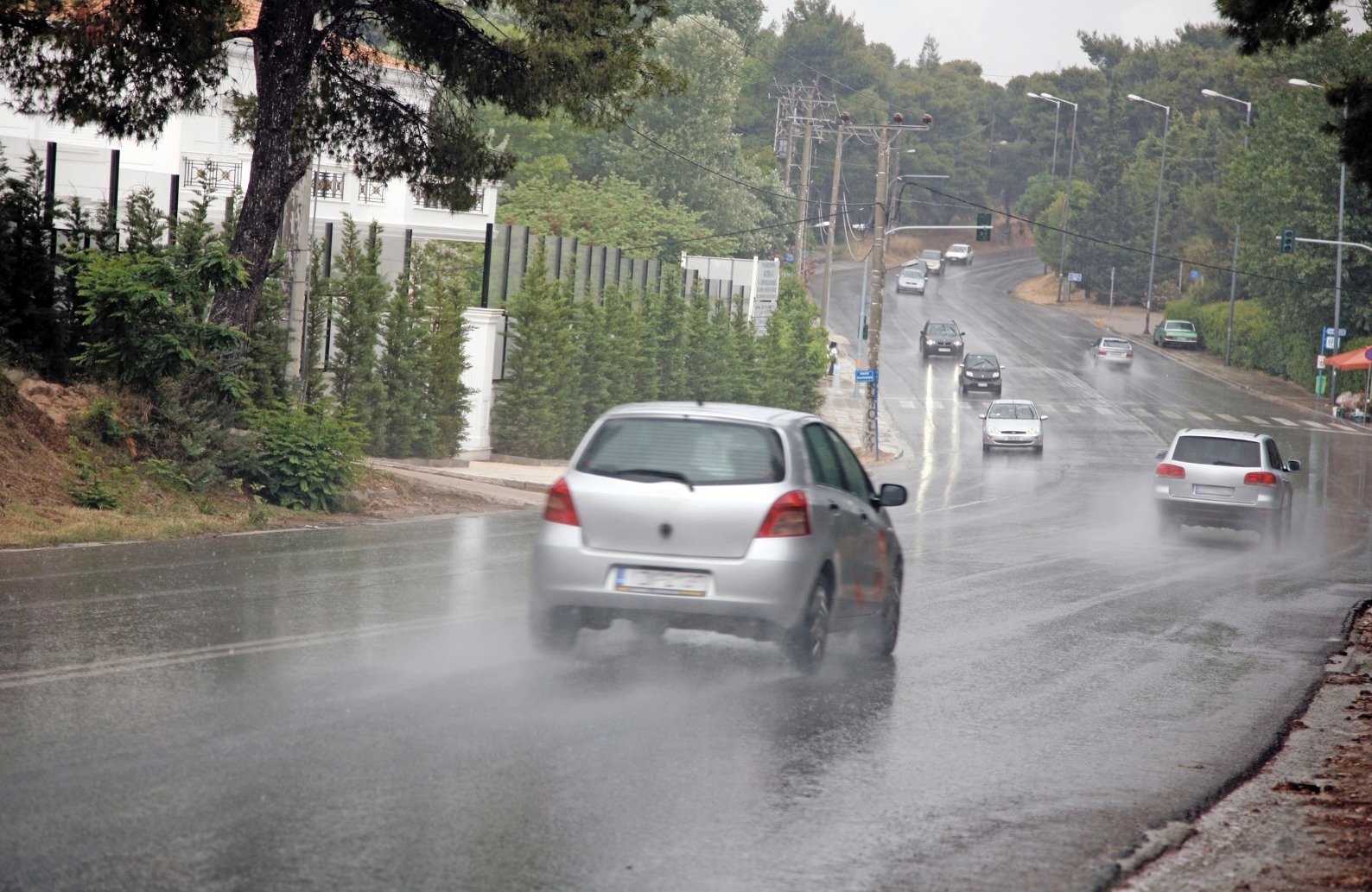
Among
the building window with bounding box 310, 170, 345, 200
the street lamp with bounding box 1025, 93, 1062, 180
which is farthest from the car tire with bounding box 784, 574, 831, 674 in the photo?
the street lamp with bounding box 1025, 93, 1062, 180

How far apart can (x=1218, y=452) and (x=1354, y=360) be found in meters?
41.3

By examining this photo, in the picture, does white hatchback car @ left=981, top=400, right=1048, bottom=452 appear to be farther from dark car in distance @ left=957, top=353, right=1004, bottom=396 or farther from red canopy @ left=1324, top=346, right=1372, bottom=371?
dark car in distance @ left=957, top=353, right=1004, bottom=396

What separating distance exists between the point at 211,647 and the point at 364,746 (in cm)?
277

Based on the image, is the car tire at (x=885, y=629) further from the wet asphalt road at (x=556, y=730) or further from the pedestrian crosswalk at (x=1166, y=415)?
the pedestrian crosswalk at (x=1166, y=415)

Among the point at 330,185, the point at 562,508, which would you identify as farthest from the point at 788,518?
the point at 330,185

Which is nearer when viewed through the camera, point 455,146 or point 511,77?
point 511,77

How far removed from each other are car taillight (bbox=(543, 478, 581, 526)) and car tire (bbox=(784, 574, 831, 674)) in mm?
1475

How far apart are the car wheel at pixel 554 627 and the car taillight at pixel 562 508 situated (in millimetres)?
539

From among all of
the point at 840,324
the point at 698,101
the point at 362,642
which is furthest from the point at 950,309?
the point at 362,642

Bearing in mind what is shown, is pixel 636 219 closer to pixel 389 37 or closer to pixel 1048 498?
pixel 1048 498

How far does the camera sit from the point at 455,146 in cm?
2150

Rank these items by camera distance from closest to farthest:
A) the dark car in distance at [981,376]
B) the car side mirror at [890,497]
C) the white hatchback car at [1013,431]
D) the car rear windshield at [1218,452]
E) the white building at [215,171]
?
the car side mirror at [890,497] → the car rear windshield at [1218,452] → the white building at [215,171] → the white hatchback car at [1013,431] → the dark car in distance at [981,376]

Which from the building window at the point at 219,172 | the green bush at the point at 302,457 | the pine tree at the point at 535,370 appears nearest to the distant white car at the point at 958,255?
the building window at the point at 219,172

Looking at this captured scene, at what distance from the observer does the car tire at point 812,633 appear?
954 cm
